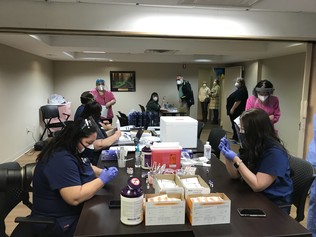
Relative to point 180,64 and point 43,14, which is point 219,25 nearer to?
point 43,14

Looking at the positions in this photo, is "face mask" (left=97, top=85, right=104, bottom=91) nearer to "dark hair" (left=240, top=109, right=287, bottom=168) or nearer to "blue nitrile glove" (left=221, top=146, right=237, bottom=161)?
"blue nitrile glove" (left=221, top=146, right=237, bottom=161)

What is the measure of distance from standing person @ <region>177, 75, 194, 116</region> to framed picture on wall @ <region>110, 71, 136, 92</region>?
139 centimetres

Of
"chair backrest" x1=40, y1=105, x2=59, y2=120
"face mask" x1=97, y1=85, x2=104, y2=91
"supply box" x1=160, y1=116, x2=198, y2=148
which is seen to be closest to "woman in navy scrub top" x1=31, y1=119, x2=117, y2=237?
"supply box" x1=160, y1=116, x2=198, y2=148

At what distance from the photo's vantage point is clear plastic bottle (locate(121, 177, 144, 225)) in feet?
4.26

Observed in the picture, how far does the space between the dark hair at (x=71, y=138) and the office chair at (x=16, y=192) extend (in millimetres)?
126

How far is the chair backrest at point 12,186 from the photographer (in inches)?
60.7

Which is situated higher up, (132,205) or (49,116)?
(132,205)

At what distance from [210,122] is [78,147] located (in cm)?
857

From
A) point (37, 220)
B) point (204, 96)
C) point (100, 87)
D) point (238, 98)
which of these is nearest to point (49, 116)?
point (100, 87)

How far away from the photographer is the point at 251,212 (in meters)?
1.44

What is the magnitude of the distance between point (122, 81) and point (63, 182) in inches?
266

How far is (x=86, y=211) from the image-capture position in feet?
4.79

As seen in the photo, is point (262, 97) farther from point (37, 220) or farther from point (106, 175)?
point (37, 220)

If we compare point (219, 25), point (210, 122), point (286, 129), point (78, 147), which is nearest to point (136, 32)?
point (219, 25)
